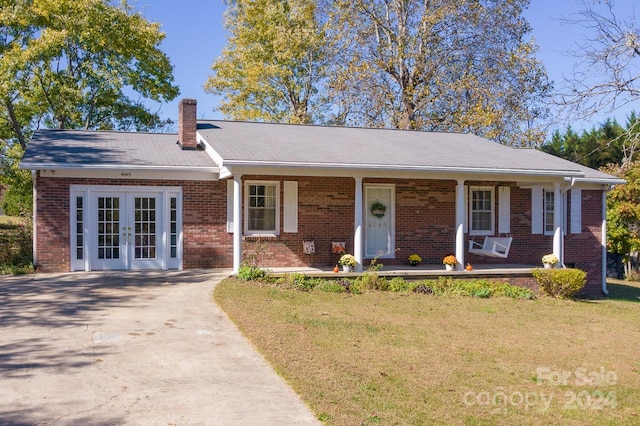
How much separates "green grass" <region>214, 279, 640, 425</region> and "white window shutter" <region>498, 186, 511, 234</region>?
16.2ft

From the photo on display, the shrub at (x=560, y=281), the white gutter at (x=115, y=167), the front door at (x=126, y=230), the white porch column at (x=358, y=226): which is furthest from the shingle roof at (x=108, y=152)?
the shrub at (x=560, y=281)

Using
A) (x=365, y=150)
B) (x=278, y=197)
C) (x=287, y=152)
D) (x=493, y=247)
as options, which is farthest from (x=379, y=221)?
(x=287, y=152)

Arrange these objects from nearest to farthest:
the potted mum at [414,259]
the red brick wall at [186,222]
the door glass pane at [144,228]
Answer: the red brick wall at [186,222]
the door glass pane at [144,228]
the potted mum at [414,259]

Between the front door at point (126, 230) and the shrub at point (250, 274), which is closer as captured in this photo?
the shrub at point (250, 274)

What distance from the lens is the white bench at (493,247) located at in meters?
16.5

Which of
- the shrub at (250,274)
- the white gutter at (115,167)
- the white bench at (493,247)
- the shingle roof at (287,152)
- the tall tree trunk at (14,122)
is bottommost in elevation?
the shrub at (250,274)

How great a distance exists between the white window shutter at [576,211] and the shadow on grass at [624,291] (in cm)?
228

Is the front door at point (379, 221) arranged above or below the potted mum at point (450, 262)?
above

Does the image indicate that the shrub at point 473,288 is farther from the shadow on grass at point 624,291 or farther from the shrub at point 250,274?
the shadow on grass at point 624,291

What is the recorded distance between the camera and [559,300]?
48.7 feet

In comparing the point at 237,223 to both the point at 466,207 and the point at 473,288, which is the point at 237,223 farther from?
the point at 466,207

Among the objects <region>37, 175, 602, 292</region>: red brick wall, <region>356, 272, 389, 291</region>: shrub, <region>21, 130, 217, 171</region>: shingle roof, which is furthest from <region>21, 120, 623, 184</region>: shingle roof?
<region>356, 272, 389, 291</region>: shrub

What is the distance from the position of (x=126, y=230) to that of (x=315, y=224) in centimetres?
489

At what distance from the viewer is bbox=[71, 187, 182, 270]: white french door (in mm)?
14773
